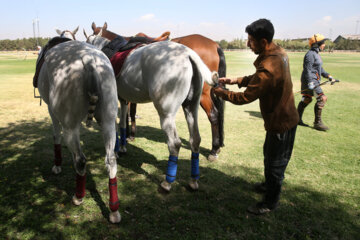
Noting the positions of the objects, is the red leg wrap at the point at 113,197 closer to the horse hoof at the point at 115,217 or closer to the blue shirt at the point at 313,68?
the horse hoof at the point at 115,217

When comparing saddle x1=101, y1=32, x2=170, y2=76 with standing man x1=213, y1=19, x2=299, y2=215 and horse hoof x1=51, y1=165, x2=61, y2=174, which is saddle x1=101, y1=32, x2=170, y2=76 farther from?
horse hoof x1=51, y1=165, x2=61, y2=174

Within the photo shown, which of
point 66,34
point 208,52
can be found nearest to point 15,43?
point 66,34

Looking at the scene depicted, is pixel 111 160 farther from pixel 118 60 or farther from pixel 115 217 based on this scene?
pixel 118 60

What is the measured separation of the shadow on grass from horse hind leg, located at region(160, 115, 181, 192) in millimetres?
231

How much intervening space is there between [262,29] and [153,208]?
8.36 feet

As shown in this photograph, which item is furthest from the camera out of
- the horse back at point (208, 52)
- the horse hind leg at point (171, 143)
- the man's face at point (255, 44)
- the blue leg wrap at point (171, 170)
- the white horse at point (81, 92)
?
the horse back at point (208, 52)

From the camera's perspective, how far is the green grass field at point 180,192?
281 centimetres

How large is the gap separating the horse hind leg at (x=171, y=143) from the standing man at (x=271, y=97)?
776mm

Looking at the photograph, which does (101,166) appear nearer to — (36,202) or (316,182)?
(36,202)

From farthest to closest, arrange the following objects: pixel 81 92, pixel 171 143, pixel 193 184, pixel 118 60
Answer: pixel 118 60 < pixel 193 184 < pixel 171 143 < pixel 81 92

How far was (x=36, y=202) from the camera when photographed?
323 centimetres

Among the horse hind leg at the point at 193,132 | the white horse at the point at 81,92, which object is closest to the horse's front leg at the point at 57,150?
the white horse at the point at 81,92

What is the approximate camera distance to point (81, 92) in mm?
2604

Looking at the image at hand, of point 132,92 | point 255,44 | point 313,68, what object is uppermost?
point 255,44
